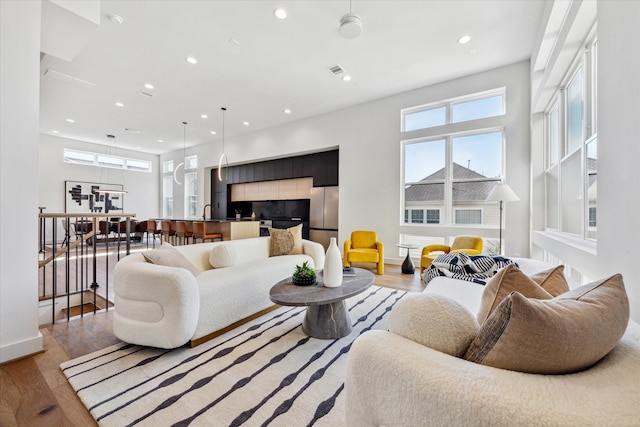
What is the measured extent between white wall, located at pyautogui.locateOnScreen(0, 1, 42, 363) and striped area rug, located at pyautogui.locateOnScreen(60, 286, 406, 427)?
21.5 inches

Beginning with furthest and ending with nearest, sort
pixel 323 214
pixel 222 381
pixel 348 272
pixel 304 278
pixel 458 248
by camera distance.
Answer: pixel 323 214 < pixel 458 248 < pixel 348 272 < pixel 304 278 < pixel 222 381

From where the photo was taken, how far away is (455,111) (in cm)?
494

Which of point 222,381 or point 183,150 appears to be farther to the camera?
point 183,150

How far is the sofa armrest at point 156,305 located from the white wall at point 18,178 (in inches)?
25.4

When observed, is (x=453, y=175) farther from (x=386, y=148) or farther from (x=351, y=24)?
(x=351, y=24)

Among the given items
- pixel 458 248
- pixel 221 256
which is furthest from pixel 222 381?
pixel 458 248

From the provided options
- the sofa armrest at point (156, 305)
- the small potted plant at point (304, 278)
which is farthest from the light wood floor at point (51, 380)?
the small potted plant at point (304, 278)

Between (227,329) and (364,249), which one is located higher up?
(364,249)

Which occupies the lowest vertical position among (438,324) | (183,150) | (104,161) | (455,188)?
(438,324)

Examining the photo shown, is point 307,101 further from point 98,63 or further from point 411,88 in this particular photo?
point 98,63

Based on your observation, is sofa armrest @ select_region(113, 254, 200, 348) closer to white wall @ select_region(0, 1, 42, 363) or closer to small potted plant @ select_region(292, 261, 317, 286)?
white wall @ select_region(0, 1, 42, 363)

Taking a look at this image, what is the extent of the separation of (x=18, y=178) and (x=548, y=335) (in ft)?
10.6

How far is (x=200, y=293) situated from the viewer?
2.16 m

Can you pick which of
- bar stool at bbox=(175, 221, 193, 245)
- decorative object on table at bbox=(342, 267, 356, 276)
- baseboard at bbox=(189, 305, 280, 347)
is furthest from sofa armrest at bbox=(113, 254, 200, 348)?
bar stool at bbox=(175, 221, 193, 245)
